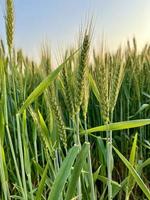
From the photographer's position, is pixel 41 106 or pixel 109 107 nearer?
pixel 109 107

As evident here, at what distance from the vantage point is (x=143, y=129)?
2184mm

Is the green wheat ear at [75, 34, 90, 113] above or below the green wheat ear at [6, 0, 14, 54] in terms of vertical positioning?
below

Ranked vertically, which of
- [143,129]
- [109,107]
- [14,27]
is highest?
[14,27]

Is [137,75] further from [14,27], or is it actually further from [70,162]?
[70,162]

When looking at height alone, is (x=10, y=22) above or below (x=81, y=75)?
above

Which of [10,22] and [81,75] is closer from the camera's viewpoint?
[81,75]

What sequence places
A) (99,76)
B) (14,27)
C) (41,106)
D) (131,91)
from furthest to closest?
(131,91) → (41,106) → (14,27) → (99,76)

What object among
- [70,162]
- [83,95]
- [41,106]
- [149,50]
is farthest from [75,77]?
[149,50]

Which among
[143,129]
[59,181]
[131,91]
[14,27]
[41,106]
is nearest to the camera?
[59,181]

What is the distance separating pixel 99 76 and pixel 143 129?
1228mm

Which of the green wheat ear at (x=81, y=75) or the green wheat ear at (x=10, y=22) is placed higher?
the green wheat ear at (x=10, y=22)

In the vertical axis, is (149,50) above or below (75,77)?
above

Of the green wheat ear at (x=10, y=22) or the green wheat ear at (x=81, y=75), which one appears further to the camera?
the green wheat ear at (x=10, y=22)

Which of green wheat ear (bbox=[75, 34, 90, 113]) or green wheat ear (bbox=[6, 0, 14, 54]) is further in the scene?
green wheat ear (bbox=[6, 0, 14, 54])
